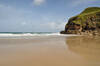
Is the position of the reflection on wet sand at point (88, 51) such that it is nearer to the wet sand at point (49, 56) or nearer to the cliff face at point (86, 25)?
the wet sand at point (49, 56)

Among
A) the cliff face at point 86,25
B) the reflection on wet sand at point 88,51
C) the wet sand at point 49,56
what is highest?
the cliff face at point 86,25

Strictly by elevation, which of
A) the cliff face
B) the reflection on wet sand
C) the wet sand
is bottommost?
the reflection on wet sand

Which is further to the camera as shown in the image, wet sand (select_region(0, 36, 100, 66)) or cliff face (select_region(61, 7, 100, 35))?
cliff face (select_region(61, 7, 100, 35))

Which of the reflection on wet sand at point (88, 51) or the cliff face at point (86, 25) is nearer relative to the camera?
the reflection on wet sand at point (88, 51)

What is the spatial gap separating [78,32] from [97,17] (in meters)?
10.7

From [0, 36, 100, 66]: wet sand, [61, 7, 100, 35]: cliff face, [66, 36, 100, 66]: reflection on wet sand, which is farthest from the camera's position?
[61, 7, 100, 35]: cliff face

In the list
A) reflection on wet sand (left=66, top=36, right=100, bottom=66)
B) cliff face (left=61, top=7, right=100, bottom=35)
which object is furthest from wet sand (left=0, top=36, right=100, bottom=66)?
cliff face (left=61, top=7, right=100, bottom=35)

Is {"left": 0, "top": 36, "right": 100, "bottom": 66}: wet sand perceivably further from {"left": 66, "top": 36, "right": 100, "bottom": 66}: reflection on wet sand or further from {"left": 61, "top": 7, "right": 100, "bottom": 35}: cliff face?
{"left": 61, "top": 7, "right": 100, "bottom": 35}: cliff face

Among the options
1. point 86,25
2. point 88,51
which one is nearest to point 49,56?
point 88,51

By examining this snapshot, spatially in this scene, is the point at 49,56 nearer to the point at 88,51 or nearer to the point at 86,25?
the point at 88,51

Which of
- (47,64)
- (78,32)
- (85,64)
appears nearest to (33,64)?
(47,64)

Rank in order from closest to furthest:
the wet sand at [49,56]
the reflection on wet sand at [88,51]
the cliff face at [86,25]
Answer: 1. the wet sand at [49,56]
2. the reflection on wet sand at [88,51]
3. the cliff face at [86,25]

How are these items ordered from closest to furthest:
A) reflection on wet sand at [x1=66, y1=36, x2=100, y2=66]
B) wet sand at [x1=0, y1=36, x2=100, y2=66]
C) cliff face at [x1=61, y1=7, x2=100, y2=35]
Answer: wet sand at [x1=0, y1=36, x2=100, y2=66]
reflection on wet sand at [x1=66, y1=36, x2=100, y2=66]
cliff face at [x1=61, y1=7, x2=100, y2=35]

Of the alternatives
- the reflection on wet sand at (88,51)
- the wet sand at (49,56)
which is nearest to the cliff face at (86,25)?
the reflection on wet sand at (88,51)
